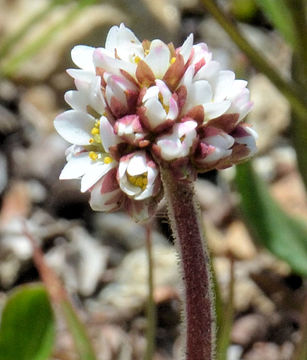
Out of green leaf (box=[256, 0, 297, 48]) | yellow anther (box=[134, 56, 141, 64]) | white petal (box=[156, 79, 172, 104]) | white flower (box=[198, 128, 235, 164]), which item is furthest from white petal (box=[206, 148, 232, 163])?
green leaf (box=[256, 0, 297, 48])

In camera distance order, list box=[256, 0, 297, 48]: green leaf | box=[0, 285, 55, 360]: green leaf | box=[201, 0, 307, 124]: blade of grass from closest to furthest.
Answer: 1. box=[0, 285, 55, 360]: green leaf
2. box=[201, 0, 307, 124]: blade of grass
3. box=[256, 0, 297, 48]: green leaf

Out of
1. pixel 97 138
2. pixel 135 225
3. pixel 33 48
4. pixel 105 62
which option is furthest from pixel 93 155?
pixel 33 48

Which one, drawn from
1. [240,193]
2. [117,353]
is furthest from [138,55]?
[117,353]

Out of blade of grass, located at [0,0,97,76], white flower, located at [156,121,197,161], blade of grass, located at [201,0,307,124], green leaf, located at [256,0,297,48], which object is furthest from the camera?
blade of grass, located at [0,0,97,76]

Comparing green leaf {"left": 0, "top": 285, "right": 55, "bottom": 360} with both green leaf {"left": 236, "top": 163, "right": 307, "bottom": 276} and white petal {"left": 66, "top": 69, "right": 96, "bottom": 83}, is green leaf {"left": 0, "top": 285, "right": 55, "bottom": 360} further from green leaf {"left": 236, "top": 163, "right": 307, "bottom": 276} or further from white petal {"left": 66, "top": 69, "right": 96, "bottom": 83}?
green leaf {"left": 236, "top": 163, "right": 307, "bottom": 276}

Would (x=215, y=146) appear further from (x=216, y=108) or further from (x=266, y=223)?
(x=266, y=223)

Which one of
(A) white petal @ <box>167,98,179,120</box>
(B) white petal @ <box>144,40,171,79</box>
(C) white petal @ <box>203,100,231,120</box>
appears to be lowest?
(C) white petal @ <box>203,100,231,120</box>

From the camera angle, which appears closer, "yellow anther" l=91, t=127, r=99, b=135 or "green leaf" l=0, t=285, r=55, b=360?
"yellow anther" l=91, t=127, r=99, b=135
